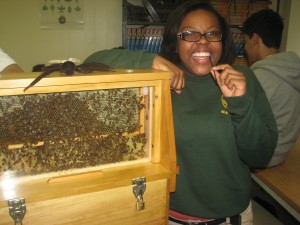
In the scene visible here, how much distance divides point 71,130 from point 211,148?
66 cm

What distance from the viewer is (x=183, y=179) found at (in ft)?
4.64

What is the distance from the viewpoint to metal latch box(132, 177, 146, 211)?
1031 mm

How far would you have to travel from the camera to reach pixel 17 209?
876mm

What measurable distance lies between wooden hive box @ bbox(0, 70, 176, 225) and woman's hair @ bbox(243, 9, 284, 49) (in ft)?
7.15

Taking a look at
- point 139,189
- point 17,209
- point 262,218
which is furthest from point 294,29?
point 17,209

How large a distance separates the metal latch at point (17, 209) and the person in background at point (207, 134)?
66 cm

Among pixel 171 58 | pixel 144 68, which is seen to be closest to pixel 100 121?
pixel 144 68

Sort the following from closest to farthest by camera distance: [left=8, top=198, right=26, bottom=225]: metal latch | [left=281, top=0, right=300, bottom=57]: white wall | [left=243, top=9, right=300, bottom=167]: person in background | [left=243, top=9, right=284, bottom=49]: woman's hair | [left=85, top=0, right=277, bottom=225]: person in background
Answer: [left=8, top=198, right=26, bottom=225]: metal latch → [left=85, top=0, right=277, bottom=225]: person in background → [left=243, top=9, right=300, bottom=167]: person in background → [left=243, top=9, right=284, bottom=49]: woman's hair → [left=281, top=0, right=300, bottom=57]: white wall

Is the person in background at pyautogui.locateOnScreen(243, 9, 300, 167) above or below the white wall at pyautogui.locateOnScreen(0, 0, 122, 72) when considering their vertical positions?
below

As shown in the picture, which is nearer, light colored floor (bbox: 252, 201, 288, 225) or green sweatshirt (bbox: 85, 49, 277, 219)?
green sweatshirt (bbox: 85, 49, 277, 219)

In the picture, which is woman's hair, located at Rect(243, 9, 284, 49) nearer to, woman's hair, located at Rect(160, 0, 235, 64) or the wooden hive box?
woman's hair, located at Rect(160, 0, 235, 64)

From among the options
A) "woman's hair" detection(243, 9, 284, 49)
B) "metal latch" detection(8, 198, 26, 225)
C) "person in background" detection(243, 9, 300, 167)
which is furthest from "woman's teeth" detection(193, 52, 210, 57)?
"woman's hair" detection(243, 9, 284, 49)

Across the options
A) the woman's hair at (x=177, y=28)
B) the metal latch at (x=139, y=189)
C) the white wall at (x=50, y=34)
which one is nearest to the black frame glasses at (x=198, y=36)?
the woman's hair at (x=177, y=28)

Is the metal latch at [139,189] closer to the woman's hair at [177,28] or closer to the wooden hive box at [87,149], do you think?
the wooden hive box at [87,149]
